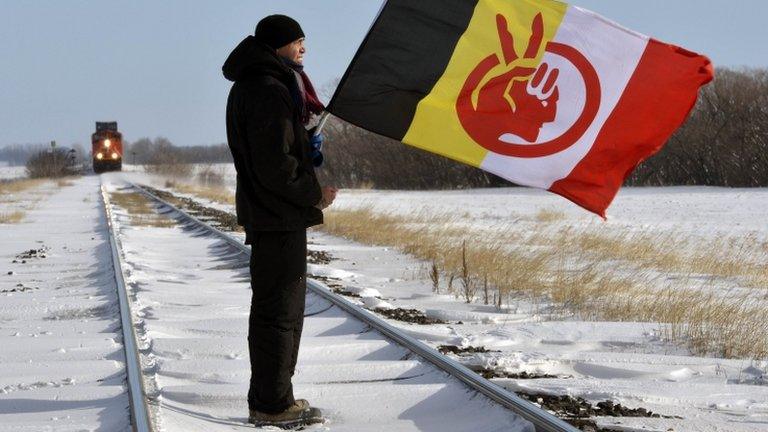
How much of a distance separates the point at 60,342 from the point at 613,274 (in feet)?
21.8

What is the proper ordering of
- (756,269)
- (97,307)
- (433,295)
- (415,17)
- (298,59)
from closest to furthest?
(298,59) → (415,17) → (97,307) → (433,295) → (756,269)

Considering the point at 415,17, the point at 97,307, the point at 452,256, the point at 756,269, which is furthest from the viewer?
the point at 452,256

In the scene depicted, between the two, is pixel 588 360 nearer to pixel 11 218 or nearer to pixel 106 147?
pixel 11 218

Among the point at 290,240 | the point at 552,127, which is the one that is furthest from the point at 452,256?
the point at 290,240

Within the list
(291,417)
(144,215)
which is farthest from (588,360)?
(144,215)

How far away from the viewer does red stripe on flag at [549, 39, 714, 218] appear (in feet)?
20.0

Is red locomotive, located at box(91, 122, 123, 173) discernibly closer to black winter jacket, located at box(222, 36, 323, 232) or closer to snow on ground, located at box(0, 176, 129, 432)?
snow on ground, located at box(0, 176, 129, 432)

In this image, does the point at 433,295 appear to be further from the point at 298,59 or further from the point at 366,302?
the point at 298,59

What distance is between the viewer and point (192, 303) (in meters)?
9.80

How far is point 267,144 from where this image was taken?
4992 mm

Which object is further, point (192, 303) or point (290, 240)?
point (192, 303)

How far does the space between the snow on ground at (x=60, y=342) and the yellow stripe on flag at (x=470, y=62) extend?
6.93 ft

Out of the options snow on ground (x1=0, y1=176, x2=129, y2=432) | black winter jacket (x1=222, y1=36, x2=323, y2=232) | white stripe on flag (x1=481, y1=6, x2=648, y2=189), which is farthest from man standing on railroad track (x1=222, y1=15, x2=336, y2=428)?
white stripe on flag (x1=481, y1=6, x2=648, y2=189)

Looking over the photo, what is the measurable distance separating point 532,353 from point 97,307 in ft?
13.9
